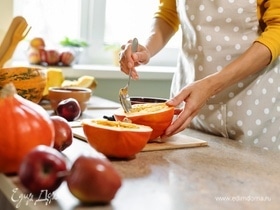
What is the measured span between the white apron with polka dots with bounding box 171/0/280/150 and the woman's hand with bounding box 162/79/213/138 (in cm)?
16

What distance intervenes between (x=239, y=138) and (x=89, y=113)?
42 cm

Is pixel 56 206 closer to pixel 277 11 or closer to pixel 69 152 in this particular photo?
pixel 69 152

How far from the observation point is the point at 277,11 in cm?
120

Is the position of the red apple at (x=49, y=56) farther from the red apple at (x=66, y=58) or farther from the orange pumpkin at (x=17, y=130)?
the orange pumpkin at (x=17, y=130)

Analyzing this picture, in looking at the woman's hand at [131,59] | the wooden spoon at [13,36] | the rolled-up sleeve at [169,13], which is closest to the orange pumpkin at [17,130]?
the woman's hand at [131,59]

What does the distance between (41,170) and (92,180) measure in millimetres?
64

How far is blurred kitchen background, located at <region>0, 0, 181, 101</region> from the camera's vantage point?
2061 millimetres

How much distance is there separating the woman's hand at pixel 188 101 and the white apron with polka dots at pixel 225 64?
0.16 meters

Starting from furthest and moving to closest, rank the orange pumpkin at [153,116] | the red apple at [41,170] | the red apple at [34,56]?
the red apple at [34,56] < the orange pumpkin at [153,116] < the red apple at [41,170]

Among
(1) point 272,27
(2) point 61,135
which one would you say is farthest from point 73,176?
(1) point 272,27

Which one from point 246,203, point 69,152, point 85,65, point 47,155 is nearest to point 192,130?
point 69,152

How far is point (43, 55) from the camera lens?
1.98m

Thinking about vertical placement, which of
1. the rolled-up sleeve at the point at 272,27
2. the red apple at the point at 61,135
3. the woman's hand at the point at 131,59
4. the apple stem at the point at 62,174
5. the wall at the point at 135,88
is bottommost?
the wall at the point at 135,88

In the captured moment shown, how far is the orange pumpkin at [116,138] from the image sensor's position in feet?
2.90
